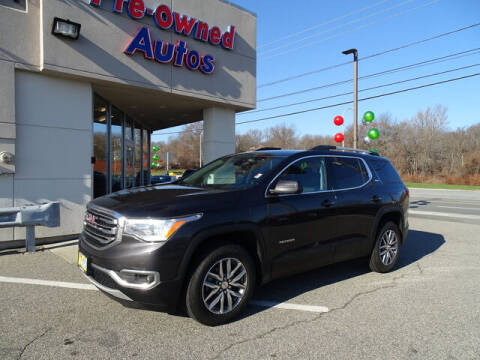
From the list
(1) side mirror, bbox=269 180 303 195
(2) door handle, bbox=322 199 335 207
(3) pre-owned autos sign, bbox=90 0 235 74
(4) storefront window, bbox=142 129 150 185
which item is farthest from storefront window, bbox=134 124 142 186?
(1) side mirror, bbox=269 180 303 195

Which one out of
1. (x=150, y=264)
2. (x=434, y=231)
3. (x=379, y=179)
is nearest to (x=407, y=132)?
(x=434, y=231)

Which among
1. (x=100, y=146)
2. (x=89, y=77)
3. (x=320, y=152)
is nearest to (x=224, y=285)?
(x=320, y=152)

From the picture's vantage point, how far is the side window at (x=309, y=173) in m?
4.29

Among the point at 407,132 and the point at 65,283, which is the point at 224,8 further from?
the point at 407,132

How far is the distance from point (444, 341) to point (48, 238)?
6910mm

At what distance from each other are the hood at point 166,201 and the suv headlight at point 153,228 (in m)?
0.06

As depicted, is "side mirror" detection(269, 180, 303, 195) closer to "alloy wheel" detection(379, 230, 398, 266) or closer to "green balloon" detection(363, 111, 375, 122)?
"alloy wheel" detection(379, 230, 398, 266)

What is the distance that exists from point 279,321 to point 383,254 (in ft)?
8.09

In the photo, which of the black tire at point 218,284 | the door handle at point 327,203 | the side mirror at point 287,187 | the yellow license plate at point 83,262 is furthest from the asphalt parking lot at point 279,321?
the side mirror at point 287,187

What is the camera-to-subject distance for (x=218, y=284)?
3469 millimetres

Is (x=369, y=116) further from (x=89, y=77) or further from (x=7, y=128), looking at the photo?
(x=7, y=128)

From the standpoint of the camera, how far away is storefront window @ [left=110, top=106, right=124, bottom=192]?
11.1 meters

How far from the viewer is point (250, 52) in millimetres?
10562

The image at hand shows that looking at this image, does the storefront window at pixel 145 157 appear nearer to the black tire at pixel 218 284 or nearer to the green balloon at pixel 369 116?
the green balloon at pixel 369 116
